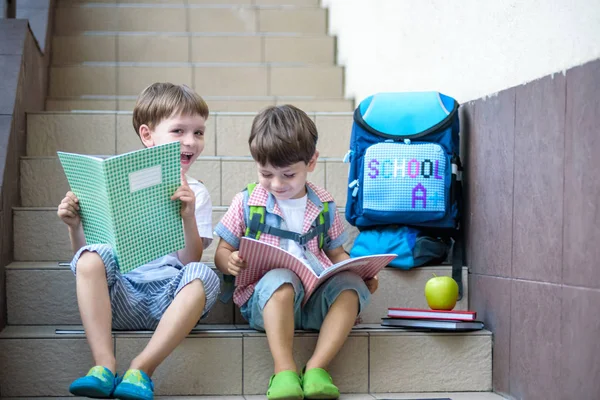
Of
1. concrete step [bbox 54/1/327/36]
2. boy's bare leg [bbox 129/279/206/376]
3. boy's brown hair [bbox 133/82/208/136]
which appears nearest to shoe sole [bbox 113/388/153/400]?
boy's bare leg [bbox 129/279/206/376]

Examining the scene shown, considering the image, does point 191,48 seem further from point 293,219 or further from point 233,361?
point 233,361

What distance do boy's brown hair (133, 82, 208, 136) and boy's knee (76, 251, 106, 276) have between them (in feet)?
1.67

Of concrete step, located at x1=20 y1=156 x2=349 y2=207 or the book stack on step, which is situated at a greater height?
concrete step, located at x1=20 y1=156 x2=349 y2=207

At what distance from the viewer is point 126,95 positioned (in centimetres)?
454

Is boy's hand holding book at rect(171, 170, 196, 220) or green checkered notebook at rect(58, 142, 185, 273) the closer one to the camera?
green checkered notebook at rect(58, 142, 185, 273)

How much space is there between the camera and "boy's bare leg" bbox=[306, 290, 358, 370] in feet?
7.97

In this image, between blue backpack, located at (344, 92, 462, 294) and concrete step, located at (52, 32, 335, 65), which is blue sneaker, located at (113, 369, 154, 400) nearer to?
blue backpack, located at (344, 92, 462, 294)

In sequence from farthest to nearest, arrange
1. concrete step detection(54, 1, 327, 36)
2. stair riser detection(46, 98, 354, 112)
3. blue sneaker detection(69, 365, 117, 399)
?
1. concrete step detection(54, 1, 327, 36)
2. stair riser detection(46, 98, 354, 112)
3. blue sneaker detection(69, 365, 117, 399)

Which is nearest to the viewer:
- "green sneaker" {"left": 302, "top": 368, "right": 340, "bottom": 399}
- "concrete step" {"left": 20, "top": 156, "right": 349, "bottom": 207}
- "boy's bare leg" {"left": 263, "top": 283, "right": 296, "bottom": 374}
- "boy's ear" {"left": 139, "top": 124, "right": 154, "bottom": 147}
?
"green sneaker" {"left": 302, "top": 368, "right": 340, "bottom": 399}

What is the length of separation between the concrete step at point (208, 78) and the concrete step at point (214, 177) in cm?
122

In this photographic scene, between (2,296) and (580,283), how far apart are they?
1.70 metres

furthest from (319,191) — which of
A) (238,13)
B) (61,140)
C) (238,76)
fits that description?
(238,13)

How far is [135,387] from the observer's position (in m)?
2.22

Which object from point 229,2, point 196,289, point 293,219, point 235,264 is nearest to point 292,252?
point 293,219
